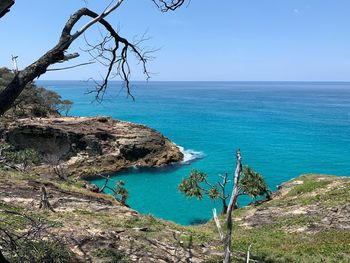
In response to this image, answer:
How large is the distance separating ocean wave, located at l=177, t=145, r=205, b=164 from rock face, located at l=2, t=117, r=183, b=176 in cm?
279

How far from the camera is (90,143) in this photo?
75.2 metres

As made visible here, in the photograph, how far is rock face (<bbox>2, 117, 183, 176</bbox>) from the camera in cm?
7256

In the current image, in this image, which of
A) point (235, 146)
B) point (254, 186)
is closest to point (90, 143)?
point (235, 146)

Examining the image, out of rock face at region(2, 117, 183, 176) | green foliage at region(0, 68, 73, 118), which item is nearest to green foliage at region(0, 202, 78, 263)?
rock face at region(2, 117, 183, 176)

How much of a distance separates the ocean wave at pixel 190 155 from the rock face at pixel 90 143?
2.79m

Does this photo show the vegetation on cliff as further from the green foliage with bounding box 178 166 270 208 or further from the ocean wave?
the ocean wave

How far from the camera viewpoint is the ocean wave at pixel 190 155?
3268 inches

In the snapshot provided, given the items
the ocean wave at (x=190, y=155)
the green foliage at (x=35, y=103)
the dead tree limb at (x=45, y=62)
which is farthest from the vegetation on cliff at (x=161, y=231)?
the green foliage at (x=35, y=103)

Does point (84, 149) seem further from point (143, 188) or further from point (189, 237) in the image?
point (189, 237)

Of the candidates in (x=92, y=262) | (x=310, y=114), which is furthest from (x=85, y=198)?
(x=310, y=114)

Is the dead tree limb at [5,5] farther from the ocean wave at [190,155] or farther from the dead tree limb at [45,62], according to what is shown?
the ocean wave at [190,155]

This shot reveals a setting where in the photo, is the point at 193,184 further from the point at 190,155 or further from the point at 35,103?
the point at 35,103

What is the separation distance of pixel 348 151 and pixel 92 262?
3660 inches

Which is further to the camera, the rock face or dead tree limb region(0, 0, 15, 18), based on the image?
the rock face
